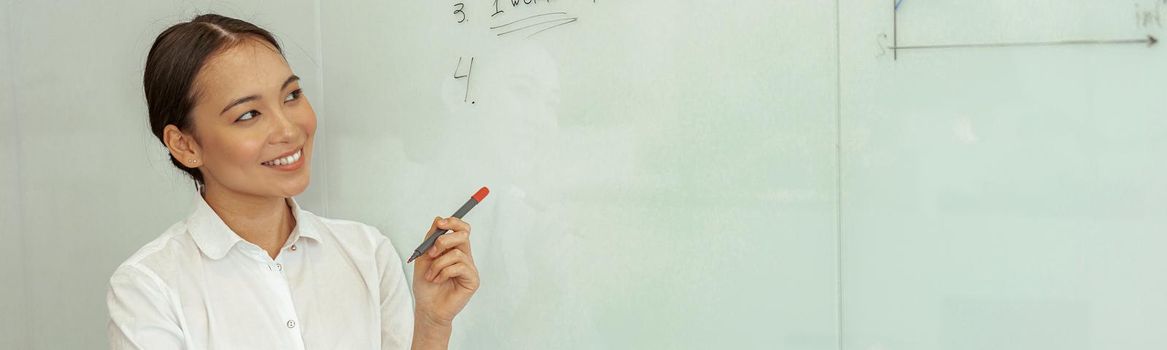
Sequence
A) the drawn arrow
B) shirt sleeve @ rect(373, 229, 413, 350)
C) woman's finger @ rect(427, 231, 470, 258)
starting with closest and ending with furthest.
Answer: the drawn arrow < woman's finger @ rect(427, 231, 470, 258) < shirt sleeve @ rect(373, 229, 413, 350)

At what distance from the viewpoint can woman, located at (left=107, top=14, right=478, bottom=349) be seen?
1035 millimetres

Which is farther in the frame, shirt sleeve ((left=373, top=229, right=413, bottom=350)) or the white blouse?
shirt sleeve ((left=373, top=229, right=413, bottom=350))

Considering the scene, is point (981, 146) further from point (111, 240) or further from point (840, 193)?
point (111, 240)

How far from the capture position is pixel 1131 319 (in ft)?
3.32

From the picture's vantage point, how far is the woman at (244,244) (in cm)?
104

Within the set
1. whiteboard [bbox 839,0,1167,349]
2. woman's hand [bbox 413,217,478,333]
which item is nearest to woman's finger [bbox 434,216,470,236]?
woman's hand [bbox 413,217,478,333]

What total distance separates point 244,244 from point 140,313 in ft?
0.39

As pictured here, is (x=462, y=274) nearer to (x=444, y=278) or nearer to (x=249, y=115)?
(x=444, y=278)

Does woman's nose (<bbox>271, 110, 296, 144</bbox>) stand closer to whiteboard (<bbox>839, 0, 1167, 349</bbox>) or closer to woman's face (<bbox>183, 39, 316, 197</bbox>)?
woman's face (<bbox>183, 39, 316, 197</bbox>)

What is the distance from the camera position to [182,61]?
3.40 feet

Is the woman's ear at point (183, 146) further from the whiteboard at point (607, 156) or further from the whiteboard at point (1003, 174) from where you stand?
the whiteboard at point (1003, 174)

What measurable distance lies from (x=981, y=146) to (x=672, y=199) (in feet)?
1.01

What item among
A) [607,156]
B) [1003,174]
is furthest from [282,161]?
[1003,174]

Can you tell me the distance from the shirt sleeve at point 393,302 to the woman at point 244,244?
3 centimetres
